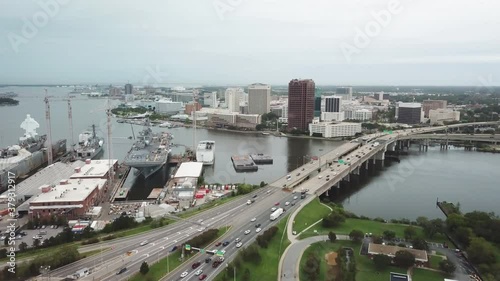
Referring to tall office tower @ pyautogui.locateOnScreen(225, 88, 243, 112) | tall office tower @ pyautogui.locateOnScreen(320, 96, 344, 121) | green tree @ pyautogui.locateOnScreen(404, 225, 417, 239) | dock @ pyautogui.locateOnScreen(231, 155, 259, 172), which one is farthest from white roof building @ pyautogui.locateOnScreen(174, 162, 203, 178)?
tall office tower @ pyautogui.locateOnScreen(225, 88, 243, 112)

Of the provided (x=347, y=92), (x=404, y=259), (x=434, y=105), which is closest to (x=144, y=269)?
(x=404, y=259)

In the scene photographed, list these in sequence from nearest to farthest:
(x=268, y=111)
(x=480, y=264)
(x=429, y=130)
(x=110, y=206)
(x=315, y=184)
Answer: (x=480, y=264)
(x=110, y=206)
(x=315, y=184)
(x=429, y=130)
(x=268, y=111)

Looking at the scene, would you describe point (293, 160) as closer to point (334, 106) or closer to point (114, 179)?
point (114, 179)

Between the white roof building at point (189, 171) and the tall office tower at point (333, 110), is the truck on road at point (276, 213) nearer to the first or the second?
the white roof building at point (189, 171)

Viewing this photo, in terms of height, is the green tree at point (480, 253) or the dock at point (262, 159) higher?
the green tree at point (480, 253)

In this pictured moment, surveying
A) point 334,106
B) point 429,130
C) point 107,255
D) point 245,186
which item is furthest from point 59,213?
point 334,106

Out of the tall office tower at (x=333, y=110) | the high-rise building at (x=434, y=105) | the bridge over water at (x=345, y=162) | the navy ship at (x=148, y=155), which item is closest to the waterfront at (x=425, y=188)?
the bridge over water at (x=345, y=162)

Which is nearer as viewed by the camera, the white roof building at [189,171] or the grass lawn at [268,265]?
the grass lawn at [268,265]
